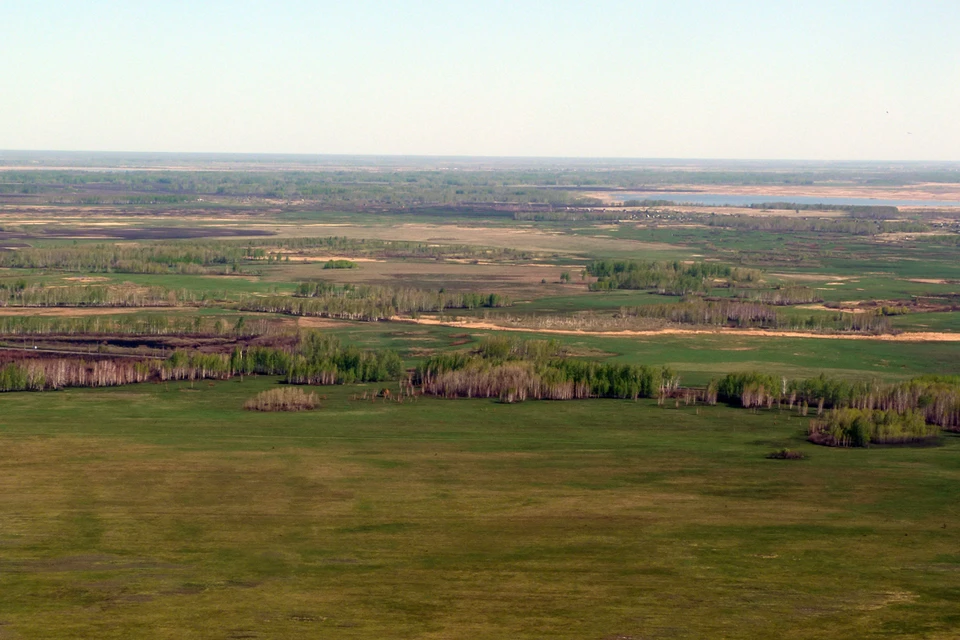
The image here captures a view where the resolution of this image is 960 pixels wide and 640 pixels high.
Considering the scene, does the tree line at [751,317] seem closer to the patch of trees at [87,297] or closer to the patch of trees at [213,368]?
the patch of trees at [213,368]

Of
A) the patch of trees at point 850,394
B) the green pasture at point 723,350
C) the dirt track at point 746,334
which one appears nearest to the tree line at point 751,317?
the dirt track at point 746,334

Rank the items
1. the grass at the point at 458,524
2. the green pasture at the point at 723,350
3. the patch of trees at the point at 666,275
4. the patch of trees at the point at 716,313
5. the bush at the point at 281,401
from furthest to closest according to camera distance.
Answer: the patch of trees at the point at 666,275, the patch of trees at the point at 716,313, the green pasture at the point at 723,350, the bush at the point at 281,401, the grass at the point at 458,524

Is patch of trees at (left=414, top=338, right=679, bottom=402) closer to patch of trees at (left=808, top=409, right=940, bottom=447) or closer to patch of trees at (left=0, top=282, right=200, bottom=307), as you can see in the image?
patch of trees at (left=808, top=409, right=940, bottom=447)

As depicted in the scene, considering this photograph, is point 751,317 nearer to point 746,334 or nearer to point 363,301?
point 746,334

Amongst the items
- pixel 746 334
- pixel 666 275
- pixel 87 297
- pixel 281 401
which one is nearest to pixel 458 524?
pixel 281 401

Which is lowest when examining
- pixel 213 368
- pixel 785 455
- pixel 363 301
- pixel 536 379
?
pixel 213 368

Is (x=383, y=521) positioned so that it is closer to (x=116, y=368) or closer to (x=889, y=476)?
(x=889, y=476)
